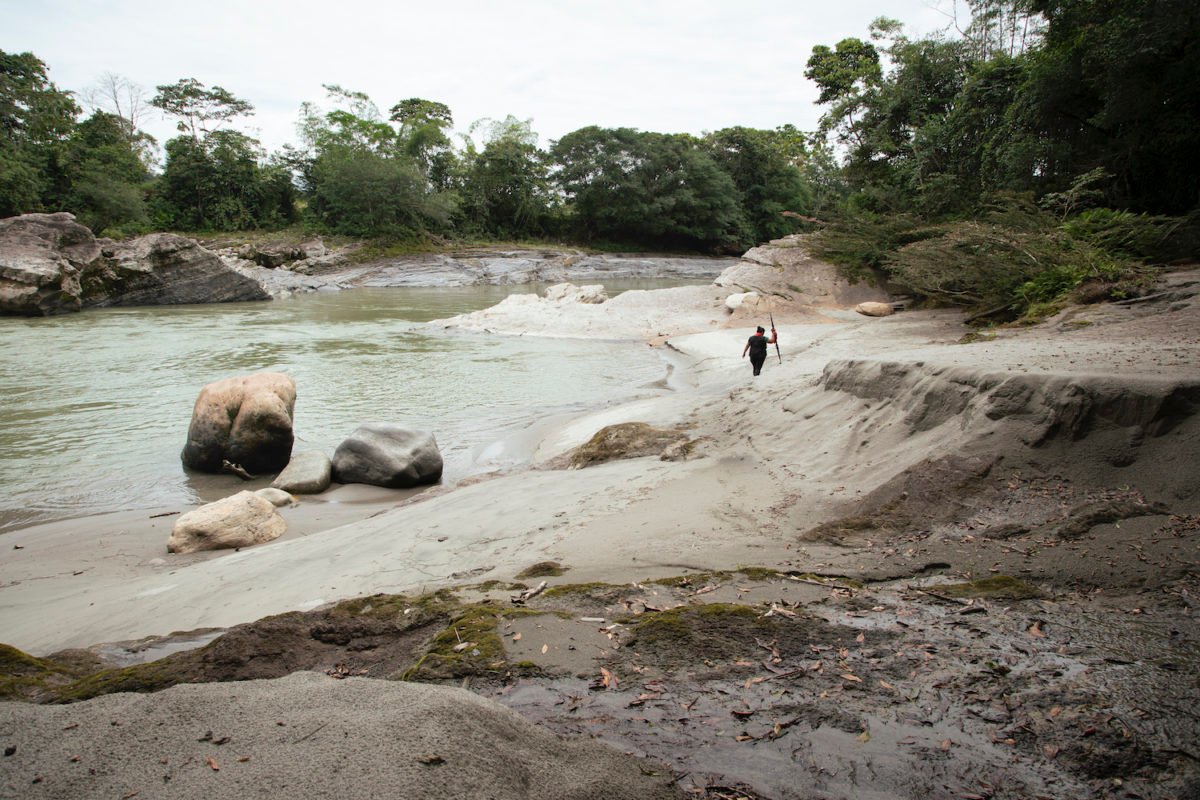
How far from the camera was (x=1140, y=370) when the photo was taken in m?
4.47

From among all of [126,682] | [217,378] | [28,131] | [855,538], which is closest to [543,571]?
[855,538]

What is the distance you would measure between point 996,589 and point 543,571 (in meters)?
2.24

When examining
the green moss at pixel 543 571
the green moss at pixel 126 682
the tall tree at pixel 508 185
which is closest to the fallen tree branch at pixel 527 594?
the green moss at pixel 543 571

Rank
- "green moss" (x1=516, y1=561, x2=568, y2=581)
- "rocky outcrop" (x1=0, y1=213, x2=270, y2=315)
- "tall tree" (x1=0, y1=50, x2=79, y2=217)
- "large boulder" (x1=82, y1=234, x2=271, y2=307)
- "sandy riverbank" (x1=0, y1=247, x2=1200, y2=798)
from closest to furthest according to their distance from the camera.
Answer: "sandy riverbank" (x1=0, y1=247, x2=1200, y2=798) → "green moss" (x1=516, y1=561, x2=568, y2=581) → "rocky outcrop" (x1=0, y1=213, x2=270, y2=315) → "large boulder" (x1=82, y1=234, x2=271, y2=307) → "tall tree" (x1=0, y1=50, x2=79, y2=217)

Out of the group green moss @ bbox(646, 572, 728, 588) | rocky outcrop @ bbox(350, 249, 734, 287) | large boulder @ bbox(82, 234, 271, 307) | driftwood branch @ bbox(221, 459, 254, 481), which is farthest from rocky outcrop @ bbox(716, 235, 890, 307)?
large boulder @ bbox(82, 234, 271, 307)

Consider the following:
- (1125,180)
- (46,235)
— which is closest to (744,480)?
(1125,180)

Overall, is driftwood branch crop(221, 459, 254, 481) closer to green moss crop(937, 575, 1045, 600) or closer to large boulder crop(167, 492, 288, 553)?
large boulder crop(167, 492, 288, 553)

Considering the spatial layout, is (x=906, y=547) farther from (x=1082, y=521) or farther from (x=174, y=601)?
(x=174, y=601)

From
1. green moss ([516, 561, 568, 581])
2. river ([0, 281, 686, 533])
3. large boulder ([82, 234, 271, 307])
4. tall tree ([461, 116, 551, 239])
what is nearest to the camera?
green moss ([516, 561, 568, 581])

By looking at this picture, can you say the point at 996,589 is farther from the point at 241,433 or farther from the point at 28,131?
the point at 28,131

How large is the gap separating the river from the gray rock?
2.48 ft

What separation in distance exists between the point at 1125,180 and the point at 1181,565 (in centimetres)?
1429

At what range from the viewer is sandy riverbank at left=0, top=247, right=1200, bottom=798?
215 cm

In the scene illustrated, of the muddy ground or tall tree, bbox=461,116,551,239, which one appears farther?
tall tree, bbox=461,116,551,239
